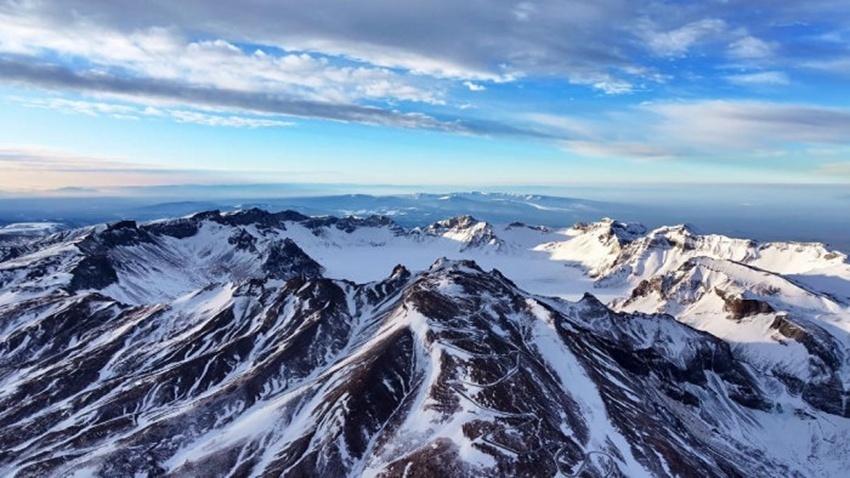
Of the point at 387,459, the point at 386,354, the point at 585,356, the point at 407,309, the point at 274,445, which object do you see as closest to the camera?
the point at 387,459

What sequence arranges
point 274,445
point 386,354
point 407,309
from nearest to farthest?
point 274,445 → point 386,354 → point 407,309

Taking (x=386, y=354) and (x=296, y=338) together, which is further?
(x=296, y=338)

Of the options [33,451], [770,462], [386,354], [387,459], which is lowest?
[770,462]

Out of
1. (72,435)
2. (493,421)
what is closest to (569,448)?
(493,421)

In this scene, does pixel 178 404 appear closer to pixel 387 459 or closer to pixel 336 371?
pixel 336 371

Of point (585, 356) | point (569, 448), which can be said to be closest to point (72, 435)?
point (569, 448)

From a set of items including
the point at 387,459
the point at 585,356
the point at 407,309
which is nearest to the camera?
the point at 387,459

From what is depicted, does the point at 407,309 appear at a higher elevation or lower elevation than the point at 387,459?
higher

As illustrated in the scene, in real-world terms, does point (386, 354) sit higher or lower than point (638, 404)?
higher

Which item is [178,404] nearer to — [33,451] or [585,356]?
[33,451]
